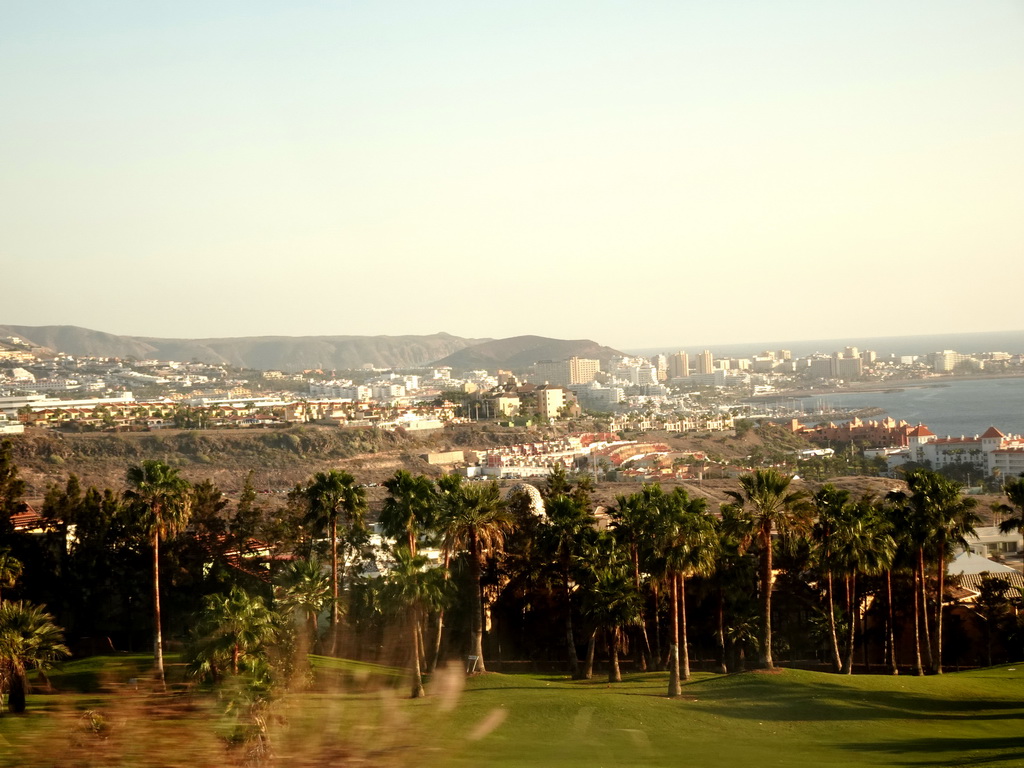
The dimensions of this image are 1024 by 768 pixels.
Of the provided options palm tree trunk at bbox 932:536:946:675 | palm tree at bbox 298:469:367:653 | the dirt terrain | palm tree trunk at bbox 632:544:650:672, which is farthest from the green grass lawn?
the dirt terrain

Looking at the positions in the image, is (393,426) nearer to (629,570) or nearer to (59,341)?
(629,570)

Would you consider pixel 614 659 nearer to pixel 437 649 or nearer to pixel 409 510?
pixel 437 649

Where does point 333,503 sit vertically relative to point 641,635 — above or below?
above

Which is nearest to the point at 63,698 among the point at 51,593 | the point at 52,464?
the point at 51,593

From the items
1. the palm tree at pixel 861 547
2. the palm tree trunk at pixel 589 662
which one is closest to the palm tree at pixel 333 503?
the palm tree trunk at pixel 589 662

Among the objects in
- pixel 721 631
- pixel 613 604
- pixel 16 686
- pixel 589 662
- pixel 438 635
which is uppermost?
pixel 16 686

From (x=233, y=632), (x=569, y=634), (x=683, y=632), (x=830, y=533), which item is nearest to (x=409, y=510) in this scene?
(x=569, y=634)

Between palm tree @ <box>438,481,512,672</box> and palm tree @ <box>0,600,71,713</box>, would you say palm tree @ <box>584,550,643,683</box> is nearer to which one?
palm tree @ <box>438,481,512,672</box>

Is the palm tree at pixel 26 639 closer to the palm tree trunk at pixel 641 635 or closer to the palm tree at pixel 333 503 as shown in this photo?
the palm tree at pixel 333 503
